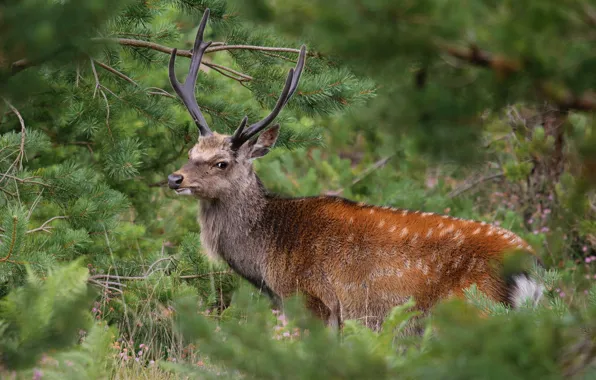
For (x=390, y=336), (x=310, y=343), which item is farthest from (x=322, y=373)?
(x=390, y=336)

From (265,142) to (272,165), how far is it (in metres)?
2.55

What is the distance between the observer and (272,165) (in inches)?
325

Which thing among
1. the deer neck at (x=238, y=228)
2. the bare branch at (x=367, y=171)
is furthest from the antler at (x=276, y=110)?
the bare branch at (x=367, y=171)

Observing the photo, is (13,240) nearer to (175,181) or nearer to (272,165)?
(175,181)

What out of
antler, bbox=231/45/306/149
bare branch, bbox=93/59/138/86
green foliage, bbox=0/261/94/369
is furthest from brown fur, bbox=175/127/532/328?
green foliage, bbox=0/261/94/369

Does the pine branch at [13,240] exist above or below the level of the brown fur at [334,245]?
above

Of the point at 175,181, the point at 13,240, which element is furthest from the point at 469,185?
the point at 13,240

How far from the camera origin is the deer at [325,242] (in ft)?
16.2

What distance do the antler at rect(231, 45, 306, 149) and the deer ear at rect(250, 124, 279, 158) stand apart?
0.32 feet

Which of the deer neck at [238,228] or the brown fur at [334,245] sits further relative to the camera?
the deer neck at [238,228]

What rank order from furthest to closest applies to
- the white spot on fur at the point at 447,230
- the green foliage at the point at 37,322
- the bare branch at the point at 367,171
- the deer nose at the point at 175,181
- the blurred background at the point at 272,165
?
the bare branch at the point at 367,171 → the deer nose at the point at 175,181 → the white spot on fur at the point at 447,230 → the green foliage at the point at 37,322 → the blurred background at the point at 272,165

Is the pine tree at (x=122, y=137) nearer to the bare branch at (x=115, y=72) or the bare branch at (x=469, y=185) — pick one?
the bare branch at (x=115, y=72)

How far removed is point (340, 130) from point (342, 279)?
4.61 m

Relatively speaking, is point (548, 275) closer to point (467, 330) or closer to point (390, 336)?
point (390, 336)
